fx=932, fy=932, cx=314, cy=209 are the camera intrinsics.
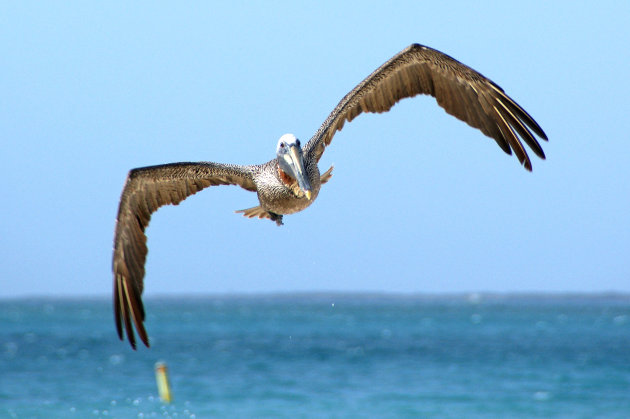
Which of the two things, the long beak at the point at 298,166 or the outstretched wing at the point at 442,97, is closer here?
the long beak at the point at 298,166

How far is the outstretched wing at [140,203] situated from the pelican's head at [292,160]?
0.86 m

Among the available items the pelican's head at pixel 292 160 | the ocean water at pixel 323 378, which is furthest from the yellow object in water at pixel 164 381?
the pelican's head at pixel 292 160

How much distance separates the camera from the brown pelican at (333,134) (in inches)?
320

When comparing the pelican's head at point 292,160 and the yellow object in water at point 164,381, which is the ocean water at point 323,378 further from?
the pelican's head at point 292,160

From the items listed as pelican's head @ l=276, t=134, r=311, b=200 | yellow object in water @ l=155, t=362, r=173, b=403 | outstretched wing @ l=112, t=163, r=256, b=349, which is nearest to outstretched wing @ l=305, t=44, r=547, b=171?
pelican's head @ l=276, t=134, r=311, b=200

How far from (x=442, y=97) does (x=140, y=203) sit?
295cm

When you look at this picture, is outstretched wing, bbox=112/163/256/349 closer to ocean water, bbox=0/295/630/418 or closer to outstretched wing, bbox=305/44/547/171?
outstretched wing, bbox=305/44/547/171

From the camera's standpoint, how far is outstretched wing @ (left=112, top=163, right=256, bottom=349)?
8.20m

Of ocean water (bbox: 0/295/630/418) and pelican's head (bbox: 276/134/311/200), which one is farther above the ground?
pelican's head (bbox: 276/134/311/200)

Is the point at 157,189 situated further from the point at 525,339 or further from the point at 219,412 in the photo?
the point at 525,339

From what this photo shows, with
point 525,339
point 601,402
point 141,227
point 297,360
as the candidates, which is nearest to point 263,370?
point 297,360

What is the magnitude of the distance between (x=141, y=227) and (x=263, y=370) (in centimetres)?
2892

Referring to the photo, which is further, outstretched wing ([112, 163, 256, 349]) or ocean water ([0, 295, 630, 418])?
ocean water ([0, 295, 630, 418])

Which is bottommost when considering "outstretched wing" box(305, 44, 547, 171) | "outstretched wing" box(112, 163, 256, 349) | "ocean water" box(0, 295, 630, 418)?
"ocean water" box(0, 295, 630, 418)
